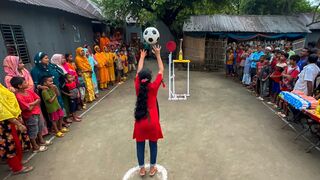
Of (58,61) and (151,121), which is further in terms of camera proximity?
(58,61)

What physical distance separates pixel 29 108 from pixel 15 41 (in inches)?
128

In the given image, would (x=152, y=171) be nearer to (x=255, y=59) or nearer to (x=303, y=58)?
(x=303, y=58)

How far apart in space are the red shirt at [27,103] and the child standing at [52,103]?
0.41m

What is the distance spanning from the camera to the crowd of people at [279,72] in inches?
190

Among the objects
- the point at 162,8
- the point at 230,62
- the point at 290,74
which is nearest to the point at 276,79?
the point at 290,74

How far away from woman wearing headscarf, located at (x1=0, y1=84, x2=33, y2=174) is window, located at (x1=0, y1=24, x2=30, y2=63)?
305 centimetres

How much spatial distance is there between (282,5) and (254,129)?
57.8ft

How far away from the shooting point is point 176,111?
6.37 metres

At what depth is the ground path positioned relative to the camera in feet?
12.0

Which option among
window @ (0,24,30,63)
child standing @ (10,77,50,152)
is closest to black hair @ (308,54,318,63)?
child standing @ (10,77,50,152)

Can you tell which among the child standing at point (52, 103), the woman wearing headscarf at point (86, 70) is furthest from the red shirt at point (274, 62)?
the child standing at point (52, 103)

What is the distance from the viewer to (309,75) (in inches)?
185

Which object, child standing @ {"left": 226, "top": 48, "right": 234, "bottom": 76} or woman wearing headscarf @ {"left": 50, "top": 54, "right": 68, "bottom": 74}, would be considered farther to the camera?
child standing @ {"left": 226, "top": 48, "right": 234, "bottom": 76}

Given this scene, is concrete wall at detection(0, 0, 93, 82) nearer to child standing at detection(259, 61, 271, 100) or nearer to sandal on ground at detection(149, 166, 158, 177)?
sandal on ground at detection(149, 166, 158, 177)
